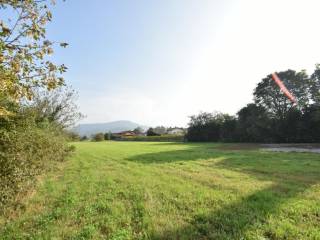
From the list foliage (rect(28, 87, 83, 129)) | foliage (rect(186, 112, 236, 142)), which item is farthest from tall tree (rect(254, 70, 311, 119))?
foliage (rect(28, 87, 83, 129))

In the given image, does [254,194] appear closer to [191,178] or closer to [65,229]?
[191,178]

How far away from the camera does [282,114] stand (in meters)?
37.1

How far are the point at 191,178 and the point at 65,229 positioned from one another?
519 centimetres

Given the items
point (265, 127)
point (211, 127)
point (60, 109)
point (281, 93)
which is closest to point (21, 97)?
point (60, 109)

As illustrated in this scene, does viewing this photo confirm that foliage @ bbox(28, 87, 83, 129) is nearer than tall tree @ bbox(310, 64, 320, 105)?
Yes

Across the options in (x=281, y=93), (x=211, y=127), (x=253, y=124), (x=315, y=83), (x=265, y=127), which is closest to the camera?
(x=315, y=83)

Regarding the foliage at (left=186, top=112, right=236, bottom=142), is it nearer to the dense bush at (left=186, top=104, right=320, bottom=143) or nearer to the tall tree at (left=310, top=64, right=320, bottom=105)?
the dense bush at (left=186, top=104, right=320, bottom=143)

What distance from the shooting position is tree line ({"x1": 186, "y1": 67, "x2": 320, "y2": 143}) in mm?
33844

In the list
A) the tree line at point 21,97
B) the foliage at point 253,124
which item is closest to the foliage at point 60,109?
the tree line at point 21,97

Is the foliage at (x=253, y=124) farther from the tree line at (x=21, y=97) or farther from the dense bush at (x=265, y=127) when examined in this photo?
the tree line at (x=21, y=97)

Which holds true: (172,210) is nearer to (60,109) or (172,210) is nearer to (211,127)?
(60,109)

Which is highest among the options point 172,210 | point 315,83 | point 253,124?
point 315,83

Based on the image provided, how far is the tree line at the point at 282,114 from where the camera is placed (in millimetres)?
33844

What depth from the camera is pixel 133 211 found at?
5500 millimetres
